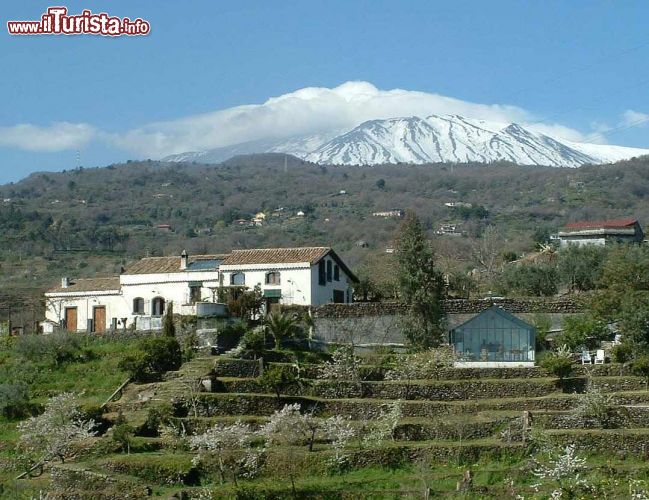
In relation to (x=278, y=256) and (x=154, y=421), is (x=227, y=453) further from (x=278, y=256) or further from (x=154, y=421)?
(x=278, y=256)

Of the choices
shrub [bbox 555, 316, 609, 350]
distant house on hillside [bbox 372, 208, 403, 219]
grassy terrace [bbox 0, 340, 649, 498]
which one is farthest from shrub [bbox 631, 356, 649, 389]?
distant house on hillside [bbox 372, 208, 403, 219]

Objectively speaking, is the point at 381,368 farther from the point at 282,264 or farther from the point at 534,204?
the point at 534,204

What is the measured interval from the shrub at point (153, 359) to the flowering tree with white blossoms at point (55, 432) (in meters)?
4.48

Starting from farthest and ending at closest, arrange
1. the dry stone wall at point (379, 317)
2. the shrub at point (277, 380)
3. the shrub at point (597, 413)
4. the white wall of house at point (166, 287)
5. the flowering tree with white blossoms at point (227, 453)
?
the white wall of house at point (166, 287)
the dry stone wall at point (379, 317)
the shrub at point (277, 380)
the shrub at point (597, 413)
the flowering tree with white blossoms at point (227, 453)

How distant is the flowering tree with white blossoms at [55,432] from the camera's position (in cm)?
3300

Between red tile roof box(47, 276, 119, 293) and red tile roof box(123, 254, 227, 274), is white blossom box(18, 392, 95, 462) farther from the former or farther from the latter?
red tile roof box(47, 276, 119, 293)

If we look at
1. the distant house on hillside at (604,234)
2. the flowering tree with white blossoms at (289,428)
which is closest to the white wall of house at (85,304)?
the flowering tree with white blossoms at (289,428)

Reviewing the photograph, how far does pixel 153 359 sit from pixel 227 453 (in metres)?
9.36

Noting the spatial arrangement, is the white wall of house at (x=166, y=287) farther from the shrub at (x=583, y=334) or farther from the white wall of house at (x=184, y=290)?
the shrub at (x=583, y=334)

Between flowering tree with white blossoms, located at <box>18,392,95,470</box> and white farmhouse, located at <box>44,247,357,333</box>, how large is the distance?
12264 millimetres

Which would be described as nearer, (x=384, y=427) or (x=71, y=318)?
(x=384, y=427)

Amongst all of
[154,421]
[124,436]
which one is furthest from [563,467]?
[124,436]

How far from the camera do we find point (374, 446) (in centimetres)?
3253

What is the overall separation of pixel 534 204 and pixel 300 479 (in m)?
113
